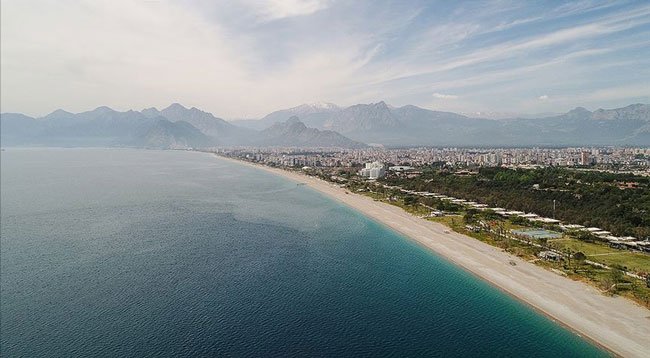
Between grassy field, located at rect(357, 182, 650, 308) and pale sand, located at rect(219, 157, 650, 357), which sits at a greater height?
grassy field, located at rect(357, 182, 650, 308)

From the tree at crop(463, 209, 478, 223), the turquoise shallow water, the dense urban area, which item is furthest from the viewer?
the tree at crop(463, 209, 478, 223)

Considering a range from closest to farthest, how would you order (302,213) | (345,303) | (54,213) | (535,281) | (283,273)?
(345,303) → (535,281) → (283,273) → (54,213) → (302,213)

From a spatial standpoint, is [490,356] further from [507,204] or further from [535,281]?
[507,204]

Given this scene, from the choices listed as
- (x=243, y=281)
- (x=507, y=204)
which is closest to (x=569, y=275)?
(x=243, y=281)

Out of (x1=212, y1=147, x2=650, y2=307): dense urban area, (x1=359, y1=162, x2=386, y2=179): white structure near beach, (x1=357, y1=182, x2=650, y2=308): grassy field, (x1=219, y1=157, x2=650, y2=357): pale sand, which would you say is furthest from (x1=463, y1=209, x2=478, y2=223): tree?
(x1=359, y1=162, x2=386, y2=179): white structure near beach

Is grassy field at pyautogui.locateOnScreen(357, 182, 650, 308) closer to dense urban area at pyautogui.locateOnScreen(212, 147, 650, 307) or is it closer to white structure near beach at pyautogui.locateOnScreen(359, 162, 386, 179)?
dense urban area at pyautogui.locateOnScreen(212, 147, 650, 307)

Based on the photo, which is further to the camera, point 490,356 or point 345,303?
point 345,303

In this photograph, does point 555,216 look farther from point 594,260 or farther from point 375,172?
point 375,172

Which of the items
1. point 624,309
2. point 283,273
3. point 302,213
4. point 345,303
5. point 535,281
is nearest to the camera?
point 624,309
